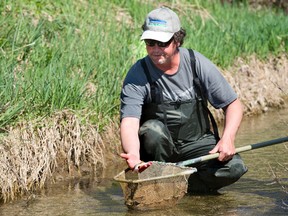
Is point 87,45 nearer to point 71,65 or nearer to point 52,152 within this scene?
point 71,65

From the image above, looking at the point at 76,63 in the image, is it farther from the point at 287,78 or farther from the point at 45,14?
the point at 287,78

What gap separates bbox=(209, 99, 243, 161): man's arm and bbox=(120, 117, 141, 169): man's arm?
579mm

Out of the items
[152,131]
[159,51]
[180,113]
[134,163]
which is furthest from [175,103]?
[134,163]

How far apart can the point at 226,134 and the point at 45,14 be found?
174 inches

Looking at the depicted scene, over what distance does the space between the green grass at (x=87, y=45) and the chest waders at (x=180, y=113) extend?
1250mm

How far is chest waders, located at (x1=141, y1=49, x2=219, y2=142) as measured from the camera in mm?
5637

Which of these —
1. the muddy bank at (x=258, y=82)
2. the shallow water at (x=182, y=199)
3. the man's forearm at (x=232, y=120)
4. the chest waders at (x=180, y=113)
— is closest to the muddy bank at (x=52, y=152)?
the shallow water at (x=182, y=199)

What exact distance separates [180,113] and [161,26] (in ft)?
2.22

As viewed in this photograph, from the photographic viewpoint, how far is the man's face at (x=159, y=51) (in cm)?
543

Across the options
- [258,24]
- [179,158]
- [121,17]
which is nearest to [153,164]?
[179,158]

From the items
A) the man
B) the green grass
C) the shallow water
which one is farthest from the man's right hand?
the green grass

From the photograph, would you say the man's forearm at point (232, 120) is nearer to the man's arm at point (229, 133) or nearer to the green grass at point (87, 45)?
the man's arm at point (229, 133)

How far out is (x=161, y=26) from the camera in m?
5.46

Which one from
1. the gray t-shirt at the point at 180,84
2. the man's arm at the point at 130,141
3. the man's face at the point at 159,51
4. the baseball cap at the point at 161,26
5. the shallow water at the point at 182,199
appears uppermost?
the baseball cap at the point at 161,26
